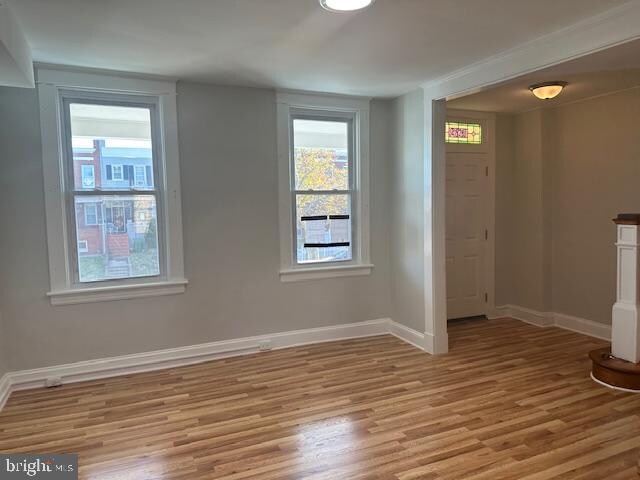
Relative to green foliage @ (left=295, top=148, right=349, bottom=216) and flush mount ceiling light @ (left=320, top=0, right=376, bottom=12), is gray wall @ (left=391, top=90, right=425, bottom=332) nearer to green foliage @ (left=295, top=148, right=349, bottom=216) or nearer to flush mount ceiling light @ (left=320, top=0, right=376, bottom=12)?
green foliage @ (left=295, top=148, right=349, bottom=216)

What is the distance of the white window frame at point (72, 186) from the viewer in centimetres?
344

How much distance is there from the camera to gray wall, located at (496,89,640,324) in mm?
4348

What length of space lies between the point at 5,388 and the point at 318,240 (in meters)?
2.88

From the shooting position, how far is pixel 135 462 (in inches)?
97.3

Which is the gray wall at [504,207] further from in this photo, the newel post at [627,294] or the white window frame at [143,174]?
the white window frame at [143,174]

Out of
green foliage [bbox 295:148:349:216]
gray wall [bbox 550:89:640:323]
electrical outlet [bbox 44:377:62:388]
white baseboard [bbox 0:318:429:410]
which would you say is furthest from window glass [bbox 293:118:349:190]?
electrical outlet [bbox 44:377:62:388]

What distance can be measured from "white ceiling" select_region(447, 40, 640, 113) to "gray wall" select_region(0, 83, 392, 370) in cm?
114

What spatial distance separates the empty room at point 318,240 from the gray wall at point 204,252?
19mm

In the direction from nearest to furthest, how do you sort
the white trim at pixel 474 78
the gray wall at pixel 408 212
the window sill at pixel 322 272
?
the white trim at pixel 474 78, the gray wall at pixel 408 212, the window sill at pixel 322 272

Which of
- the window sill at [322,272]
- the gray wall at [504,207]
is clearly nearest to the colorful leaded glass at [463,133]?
the gray wall at [504,207]

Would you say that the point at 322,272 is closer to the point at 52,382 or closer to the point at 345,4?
the point at 52,382

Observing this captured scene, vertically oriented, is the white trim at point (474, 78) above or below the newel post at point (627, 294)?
above

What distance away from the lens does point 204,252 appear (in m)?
4.00

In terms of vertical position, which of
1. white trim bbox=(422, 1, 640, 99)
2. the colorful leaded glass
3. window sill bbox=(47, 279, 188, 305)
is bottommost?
window sill bbox=(47, 279, 188, 305)
